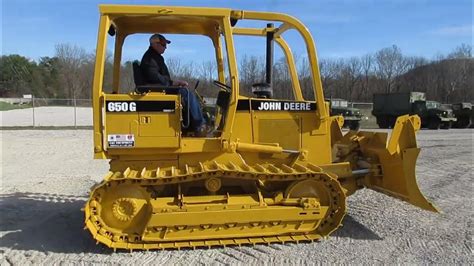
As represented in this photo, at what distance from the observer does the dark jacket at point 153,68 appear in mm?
5938

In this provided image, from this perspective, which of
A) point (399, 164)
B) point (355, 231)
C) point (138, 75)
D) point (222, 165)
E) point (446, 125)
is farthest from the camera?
point (446, 125)

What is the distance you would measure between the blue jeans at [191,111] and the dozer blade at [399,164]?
2.40 metres

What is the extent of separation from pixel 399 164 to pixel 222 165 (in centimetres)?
227

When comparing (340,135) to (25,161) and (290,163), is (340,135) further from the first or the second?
(25,161)

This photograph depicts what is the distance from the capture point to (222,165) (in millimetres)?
5727

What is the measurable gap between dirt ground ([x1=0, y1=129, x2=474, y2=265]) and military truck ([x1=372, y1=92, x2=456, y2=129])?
23509 mm

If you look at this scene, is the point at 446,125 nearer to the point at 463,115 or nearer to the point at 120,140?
the point at 463,115

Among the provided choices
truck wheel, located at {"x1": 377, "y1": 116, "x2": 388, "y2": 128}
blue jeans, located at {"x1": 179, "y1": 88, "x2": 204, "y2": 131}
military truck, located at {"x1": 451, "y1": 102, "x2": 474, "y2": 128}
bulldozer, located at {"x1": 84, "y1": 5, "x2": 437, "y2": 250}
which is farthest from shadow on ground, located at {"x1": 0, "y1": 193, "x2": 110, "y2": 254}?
military truck, located at {"x1": 451, "y1": 102, "x2": 474, "y2": 128}

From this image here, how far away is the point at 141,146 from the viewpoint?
18.4 ft

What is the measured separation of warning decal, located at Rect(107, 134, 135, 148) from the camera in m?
→ 5.54

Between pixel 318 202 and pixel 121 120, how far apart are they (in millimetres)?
2508

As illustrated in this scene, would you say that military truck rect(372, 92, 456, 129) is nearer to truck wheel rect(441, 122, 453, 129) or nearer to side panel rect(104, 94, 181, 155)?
truck wheel rect(441, 122, 453, 129)

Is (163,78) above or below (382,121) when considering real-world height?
above

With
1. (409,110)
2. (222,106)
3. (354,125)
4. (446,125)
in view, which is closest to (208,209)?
(222,106)
